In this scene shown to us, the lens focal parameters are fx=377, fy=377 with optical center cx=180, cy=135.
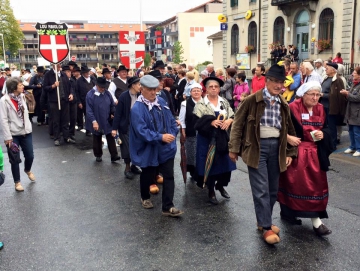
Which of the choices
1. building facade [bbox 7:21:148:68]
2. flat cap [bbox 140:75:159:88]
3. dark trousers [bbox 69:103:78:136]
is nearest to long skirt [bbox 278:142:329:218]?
flat cap [bbox 140:75:159:88]

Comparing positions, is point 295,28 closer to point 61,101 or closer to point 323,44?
point 323,44

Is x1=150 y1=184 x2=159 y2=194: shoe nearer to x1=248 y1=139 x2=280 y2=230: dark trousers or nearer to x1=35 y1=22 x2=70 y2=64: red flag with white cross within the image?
x1=248 y1=139 x2=280 y2=230: dark trousers

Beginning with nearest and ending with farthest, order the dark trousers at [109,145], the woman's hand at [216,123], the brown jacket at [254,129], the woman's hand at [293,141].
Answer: the brown jacket at [254,129]
the woman's hand at [293,141]
the woman's hand at [216,123]
the dark trousers at [109,145]

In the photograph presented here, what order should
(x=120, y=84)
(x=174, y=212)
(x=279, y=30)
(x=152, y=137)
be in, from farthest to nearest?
1. (x=279, y=30)
2. (x=120, y=84)
3. (x=174, y=212)
4. (x=152, y=137)

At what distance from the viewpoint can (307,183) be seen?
13.8ft

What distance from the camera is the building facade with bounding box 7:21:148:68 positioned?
327ft

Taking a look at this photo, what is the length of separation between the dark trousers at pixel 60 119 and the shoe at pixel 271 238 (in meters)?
7.51

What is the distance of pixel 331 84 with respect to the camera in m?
8.16

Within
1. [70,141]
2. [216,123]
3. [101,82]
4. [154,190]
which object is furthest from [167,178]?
[70,141]

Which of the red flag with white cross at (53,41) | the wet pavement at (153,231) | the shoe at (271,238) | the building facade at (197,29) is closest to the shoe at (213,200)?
the wet pavement at (153,231)

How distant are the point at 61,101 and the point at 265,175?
7.62m

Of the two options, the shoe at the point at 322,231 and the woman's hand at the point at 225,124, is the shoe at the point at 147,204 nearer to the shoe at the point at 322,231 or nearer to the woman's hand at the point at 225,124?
the woman's hand at the point at 225,124

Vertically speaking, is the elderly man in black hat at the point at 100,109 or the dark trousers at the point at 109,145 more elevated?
the elderly man in black hat at the point at 100,109

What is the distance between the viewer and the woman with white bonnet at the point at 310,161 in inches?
165
